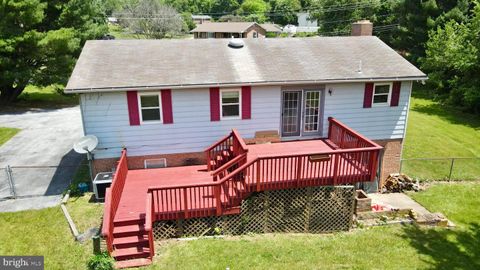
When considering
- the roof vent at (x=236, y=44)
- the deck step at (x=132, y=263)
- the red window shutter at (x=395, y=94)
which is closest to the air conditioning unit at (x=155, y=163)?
the deck step at (x=132, y=263)

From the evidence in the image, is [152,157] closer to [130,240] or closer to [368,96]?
[130,240]

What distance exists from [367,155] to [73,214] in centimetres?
888

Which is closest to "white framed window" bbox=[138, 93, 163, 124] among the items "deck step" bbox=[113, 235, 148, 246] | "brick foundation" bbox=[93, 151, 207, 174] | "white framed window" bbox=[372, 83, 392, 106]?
"brick foundation" bbox=[93, 151, 207, 174]

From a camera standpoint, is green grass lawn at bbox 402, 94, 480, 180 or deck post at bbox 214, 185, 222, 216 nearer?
deck post at bbox 214, 185, 222, 216

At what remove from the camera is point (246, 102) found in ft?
39.9

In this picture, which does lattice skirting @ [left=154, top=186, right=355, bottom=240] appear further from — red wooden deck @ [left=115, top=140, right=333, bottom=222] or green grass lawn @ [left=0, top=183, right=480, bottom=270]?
red wooden deck @ [left=115, top=140, right=333, bottom=222]

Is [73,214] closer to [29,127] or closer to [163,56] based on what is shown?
[163,56]

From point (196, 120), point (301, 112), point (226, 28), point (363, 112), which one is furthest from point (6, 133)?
point (226, 28)

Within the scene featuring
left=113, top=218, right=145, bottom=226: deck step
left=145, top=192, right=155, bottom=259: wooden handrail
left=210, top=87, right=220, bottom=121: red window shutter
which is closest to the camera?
left=145, top=192, right=155, bottom=259: wooden handrail

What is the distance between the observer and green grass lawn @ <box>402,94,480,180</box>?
1516 cm

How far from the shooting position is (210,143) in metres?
12.3

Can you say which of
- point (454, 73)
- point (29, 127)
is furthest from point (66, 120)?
point (454, 73)

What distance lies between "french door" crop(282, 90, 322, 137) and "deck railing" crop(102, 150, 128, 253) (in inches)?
231

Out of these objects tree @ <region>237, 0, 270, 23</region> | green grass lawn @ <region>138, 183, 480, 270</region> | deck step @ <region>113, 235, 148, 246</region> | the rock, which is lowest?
green grass lawn @ <region>138, 183, 480, 270</region>
